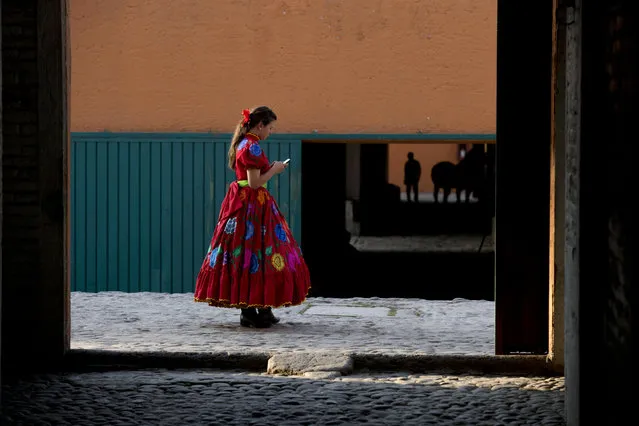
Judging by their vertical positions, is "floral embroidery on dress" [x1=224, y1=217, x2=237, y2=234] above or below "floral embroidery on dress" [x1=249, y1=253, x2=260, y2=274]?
above

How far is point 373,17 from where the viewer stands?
11.0 metres

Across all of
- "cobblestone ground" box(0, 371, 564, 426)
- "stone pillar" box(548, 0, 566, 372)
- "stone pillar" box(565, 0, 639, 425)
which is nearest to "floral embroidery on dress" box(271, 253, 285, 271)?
"cobblestone ground" box(0, 371, 564, 426)

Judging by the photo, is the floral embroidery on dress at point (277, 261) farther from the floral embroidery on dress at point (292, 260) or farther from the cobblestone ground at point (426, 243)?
the cobblestone ground at point (426, 243)

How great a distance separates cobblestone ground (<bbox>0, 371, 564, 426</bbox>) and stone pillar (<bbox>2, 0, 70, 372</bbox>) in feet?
1.11

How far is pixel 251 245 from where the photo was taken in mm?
8484

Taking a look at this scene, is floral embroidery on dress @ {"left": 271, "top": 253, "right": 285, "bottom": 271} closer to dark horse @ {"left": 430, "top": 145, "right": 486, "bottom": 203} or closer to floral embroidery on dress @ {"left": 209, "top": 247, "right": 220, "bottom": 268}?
floral embroidery on dress @ {"left": 209, "top": 247, "right": 220, "bottom": 268}

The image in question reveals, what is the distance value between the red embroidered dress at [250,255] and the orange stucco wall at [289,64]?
8.84ft

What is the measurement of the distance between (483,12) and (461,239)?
10247 millimetres

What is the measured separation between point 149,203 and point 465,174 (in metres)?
20.7

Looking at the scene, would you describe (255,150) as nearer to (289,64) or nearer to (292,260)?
(292,260)

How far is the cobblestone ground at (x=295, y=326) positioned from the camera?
25.2 ft

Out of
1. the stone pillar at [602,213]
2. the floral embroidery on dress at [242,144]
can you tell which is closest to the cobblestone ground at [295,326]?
the floral embroidery on dress at [242,144]

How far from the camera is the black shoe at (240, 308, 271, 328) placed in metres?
8.73

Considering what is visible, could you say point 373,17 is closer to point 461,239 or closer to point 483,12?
point 483,12
